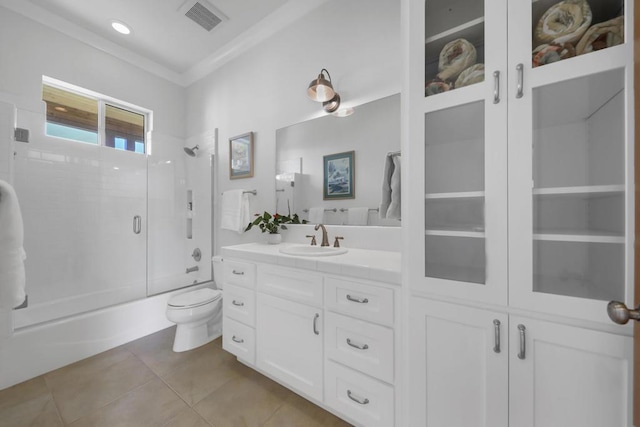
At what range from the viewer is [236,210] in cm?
235

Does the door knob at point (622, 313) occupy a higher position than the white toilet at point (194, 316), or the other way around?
A: the door knob at point (622, 313)

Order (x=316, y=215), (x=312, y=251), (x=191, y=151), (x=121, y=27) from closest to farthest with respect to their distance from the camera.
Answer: (x=312, y=251) → (x=316, y=215) → (x=121, y=27) → (x=191, y=151)

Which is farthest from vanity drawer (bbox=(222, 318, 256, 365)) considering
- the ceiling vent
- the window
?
the ceiling vent

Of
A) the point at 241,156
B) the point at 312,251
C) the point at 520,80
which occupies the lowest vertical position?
the point at 312,251

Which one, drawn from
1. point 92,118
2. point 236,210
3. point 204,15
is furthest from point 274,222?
point 92,118

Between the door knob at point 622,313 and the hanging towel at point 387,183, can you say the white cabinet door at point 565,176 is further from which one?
the hanging towel at point 387,183

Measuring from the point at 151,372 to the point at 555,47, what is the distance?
9.11 feet

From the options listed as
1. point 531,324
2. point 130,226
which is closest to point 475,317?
point 531,324

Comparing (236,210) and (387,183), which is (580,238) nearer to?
(387,183)

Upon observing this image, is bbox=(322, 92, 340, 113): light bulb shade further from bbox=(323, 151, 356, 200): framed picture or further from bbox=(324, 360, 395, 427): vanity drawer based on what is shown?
bbox=(324, 360, 395, 427): vanity drawer

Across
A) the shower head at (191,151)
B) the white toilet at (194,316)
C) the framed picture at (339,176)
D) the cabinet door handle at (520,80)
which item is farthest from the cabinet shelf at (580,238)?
the shower head at (191,151)

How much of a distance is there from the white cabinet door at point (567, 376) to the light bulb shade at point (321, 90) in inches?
65.8

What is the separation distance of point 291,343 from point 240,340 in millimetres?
491

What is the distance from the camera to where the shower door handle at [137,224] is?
265 centimetres
